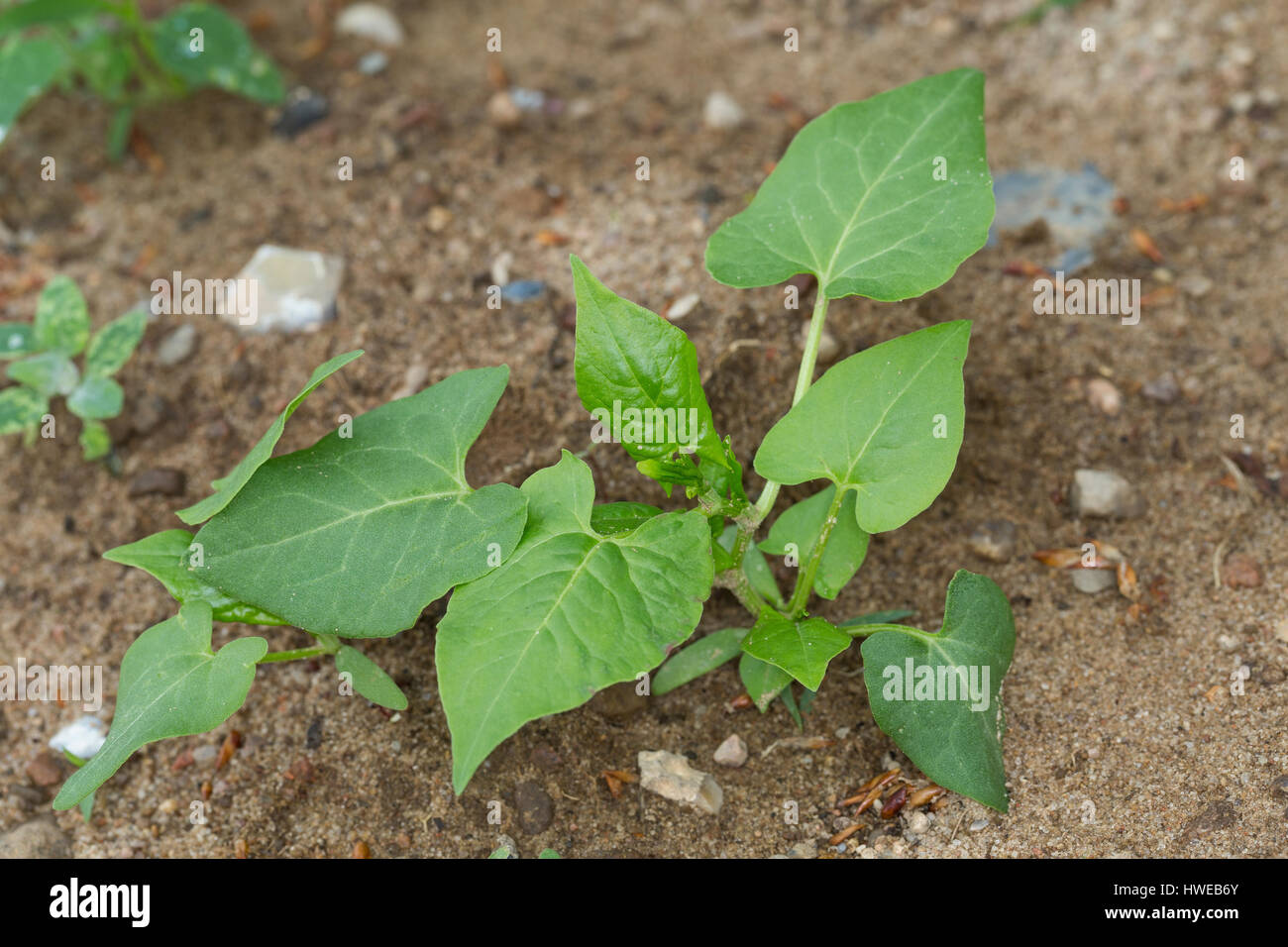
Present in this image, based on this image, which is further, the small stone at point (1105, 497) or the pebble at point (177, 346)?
the pebble at point (177, 346)

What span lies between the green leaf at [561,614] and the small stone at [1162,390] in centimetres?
130

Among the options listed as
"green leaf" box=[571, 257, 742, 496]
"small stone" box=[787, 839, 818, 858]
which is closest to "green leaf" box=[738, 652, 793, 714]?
"small stone" box=[787, 839, 818, 858]

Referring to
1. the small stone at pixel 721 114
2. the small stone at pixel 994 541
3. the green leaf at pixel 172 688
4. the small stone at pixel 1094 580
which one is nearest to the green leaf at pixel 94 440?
the green leaf at pixel 172 688

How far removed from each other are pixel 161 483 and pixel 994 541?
1.96m

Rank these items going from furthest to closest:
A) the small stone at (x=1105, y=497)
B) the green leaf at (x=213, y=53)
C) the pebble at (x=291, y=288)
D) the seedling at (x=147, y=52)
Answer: the green leaf at (x=213, y=53) < the seedling at (x=147, y=52) < the pebble at (x=291, y=288) < the small stone at (x=1105, y=497)

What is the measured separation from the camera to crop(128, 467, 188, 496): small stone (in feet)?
8.36

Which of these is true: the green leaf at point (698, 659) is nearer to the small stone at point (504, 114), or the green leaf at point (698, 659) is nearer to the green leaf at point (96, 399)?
the green leaf at point (96, 399)

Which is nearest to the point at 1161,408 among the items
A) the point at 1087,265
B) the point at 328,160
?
the point at 1087,265

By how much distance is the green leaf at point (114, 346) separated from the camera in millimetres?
2547

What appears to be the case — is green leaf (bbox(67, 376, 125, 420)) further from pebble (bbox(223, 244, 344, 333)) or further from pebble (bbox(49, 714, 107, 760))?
pebble (bbox(49, 714, 107, 760))

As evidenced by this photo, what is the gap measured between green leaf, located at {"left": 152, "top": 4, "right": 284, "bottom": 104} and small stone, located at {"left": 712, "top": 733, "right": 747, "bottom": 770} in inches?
93.6

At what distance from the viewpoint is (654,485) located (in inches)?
92.5

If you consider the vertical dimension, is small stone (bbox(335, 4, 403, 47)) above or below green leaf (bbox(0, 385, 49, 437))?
above
